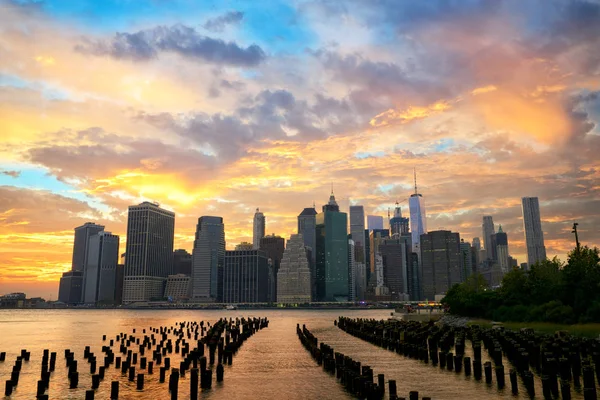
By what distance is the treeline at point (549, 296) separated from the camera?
255ft

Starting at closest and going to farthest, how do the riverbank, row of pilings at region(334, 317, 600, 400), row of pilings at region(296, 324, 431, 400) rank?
row of pilings at region(296, 324, 431, 400)
row of pilings at region(334, 317, 600, 400)
the riverbank

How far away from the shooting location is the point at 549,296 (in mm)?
90375

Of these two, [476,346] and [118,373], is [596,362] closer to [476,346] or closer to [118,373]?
[476,346]

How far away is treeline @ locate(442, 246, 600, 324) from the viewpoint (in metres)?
77.8

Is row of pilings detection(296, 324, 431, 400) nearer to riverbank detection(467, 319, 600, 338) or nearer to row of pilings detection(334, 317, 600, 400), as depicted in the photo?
row of pilings detection(334, 317, 600, 400)

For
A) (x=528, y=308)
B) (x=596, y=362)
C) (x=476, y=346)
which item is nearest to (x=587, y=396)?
(x=596, y=362)

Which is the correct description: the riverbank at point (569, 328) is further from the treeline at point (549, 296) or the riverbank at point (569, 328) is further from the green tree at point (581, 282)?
the green tree at point (581, 282)

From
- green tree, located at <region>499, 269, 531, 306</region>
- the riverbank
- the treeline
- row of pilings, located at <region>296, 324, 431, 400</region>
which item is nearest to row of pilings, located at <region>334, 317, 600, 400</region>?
the riverbank

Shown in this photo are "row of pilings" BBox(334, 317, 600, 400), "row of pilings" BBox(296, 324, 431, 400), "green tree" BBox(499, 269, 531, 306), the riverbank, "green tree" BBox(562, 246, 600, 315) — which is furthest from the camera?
"green tree" BBox(499, 269, 531, 306)

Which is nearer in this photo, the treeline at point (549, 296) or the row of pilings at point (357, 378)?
the row of pilings at point (357, 378)

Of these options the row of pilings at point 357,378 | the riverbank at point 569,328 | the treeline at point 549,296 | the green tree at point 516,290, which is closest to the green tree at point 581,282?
the treeline at point 549,296

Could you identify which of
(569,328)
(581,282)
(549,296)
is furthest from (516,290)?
(569,328)

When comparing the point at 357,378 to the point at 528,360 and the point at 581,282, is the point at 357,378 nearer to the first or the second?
the point at 528,360

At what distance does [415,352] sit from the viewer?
57.3m
